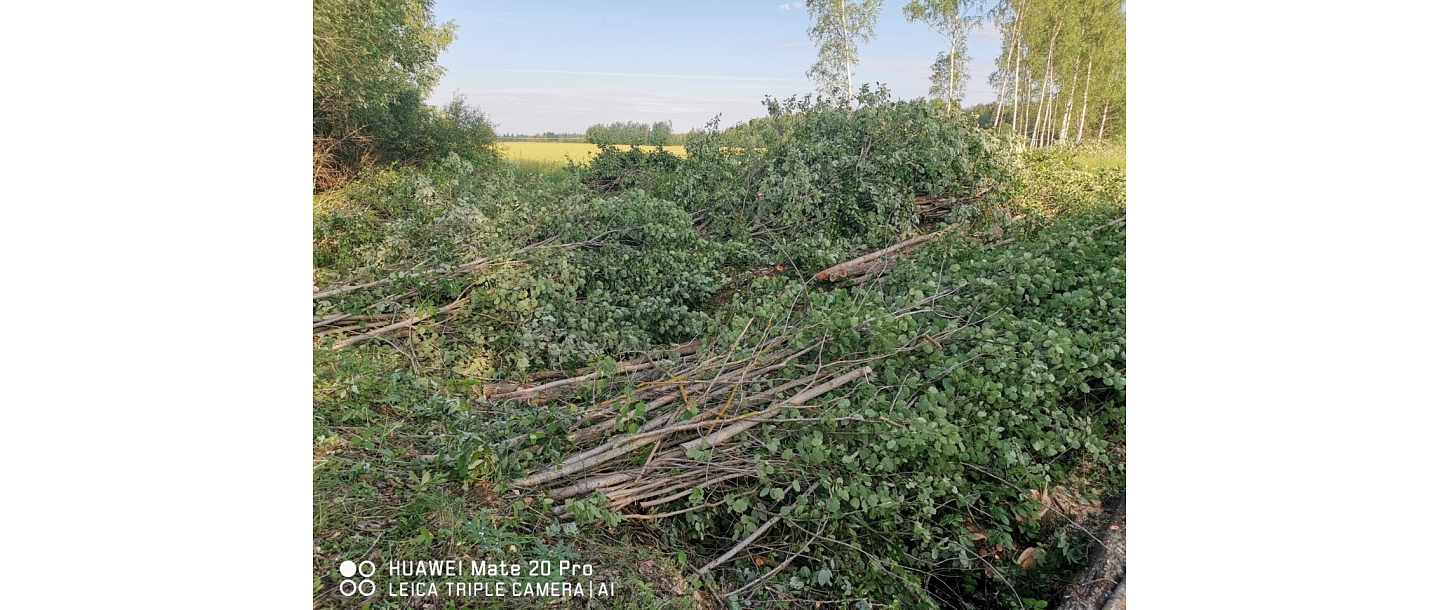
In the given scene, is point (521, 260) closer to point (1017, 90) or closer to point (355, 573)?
point (355, 573)

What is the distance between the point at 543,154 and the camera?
520 cm

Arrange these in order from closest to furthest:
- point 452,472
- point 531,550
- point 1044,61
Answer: point 531,550
point 452,472
point 1044,61

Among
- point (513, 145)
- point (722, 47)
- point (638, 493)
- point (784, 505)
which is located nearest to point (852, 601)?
point (784, 505)

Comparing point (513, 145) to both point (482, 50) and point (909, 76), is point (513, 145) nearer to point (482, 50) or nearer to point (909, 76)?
point (482, 50)

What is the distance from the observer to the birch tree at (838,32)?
189 inches

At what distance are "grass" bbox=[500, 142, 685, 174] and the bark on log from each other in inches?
140

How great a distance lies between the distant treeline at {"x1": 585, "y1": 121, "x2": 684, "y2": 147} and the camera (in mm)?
5148

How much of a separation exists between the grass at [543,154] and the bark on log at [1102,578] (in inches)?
140

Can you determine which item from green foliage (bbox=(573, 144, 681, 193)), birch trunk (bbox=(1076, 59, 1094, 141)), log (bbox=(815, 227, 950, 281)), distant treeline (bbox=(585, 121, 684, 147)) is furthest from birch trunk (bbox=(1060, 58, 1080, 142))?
green foliage (bbox=(573, 144, 681, 193))

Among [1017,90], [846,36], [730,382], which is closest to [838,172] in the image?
[846,36]

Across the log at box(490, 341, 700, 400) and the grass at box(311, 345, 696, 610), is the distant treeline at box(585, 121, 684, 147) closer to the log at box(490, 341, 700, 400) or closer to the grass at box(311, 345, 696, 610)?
the log at box(490, 341, 700, 400)

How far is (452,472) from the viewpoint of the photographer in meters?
3.43

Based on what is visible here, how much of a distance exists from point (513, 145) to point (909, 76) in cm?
239

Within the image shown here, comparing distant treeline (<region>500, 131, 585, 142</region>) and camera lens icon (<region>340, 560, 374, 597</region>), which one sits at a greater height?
distant treeline (<region>500, 131, 585, 142</region>)
